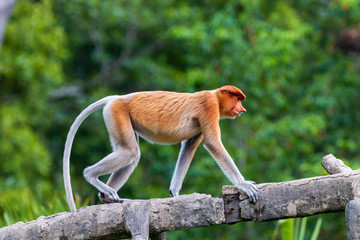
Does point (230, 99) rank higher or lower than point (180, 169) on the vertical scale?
higher

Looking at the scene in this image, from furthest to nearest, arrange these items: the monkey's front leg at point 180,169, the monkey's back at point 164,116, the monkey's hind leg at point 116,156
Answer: the monkey's front leg at point 180,169 → the monkey's back at point 164,116 → the monkey's hind leg at point 116,156

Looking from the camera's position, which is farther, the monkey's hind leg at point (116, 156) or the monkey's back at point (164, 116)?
the monkey's back at point (164, 116)

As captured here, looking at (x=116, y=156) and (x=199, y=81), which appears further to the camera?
(x=199, y=81)

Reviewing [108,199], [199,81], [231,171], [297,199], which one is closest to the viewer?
[297,199]

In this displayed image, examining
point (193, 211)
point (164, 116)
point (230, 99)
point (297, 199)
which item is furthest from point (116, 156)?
point (297, 199)

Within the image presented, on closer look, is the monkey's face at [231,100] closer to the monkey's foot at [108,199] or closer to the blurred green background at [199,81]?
the monkey's foot at [108,199]

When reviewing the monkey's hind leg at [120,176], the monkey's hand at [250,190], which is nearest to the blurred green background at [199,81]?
the monkey's hind leg at [120,176]

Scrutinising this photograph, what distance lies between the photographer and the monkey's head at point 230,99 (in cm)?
416

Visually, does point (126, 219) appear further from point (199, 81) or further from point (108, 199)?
point (199, 81)

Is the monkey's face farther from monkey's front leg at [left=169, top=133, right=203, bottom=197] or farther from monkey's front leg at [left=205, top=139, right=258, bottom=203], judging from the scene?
monkey's front leg at [left=169, top=133, right=203, bottom=197]

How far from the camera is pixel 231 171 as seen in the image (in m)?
3.94

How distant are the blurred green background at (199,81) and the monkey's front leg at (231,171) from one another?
11.7ft

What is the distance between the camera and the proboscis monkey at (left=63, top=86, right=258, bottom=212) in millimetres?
4020

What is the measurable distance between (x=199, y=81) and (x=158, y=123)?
5.01 m
